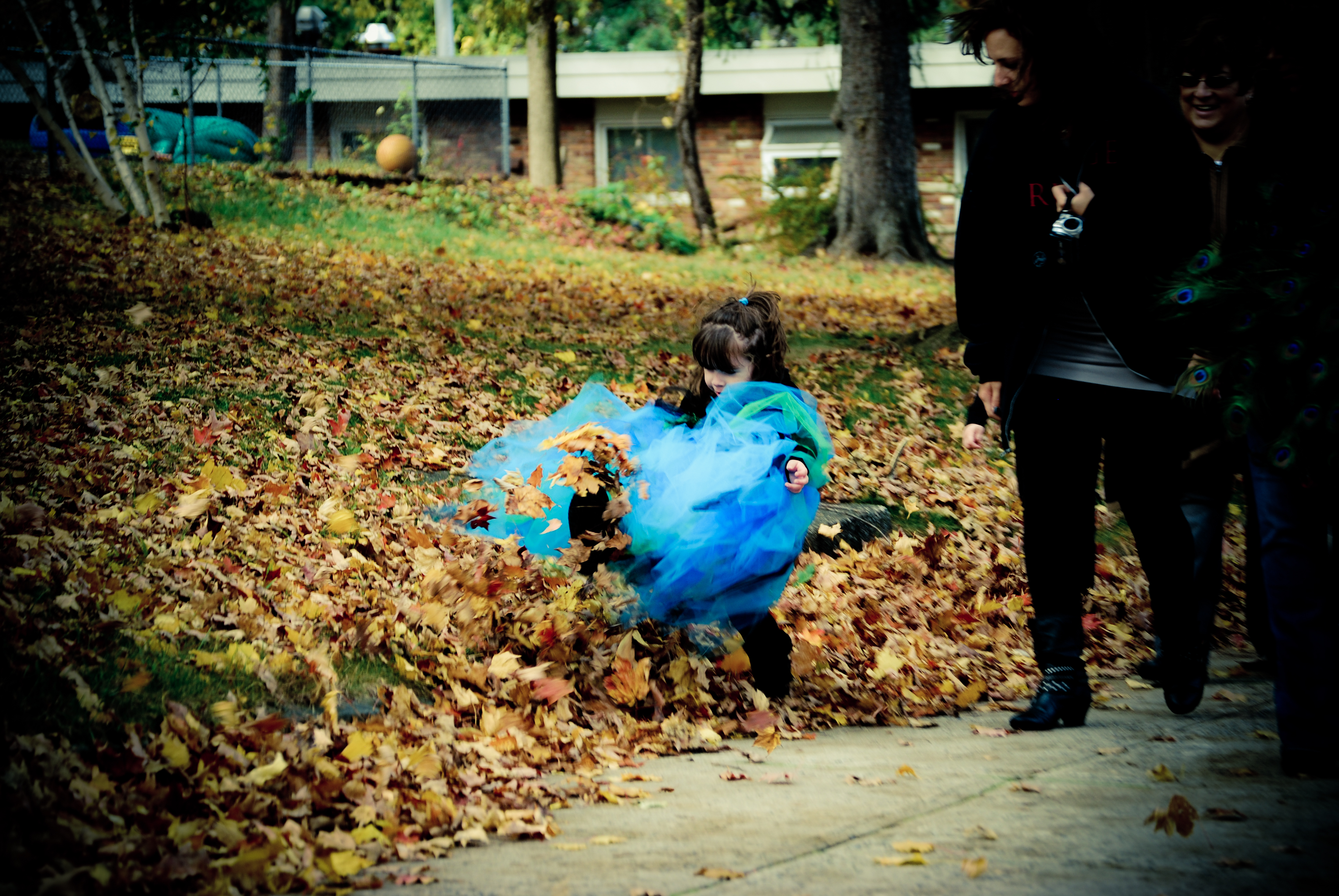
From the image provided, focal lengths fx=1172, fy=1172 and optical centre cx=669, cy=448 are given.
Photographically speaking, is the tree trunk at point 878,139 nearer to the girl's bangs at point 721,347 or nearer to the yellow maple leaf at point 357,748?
the girl's bangs at point 721,347

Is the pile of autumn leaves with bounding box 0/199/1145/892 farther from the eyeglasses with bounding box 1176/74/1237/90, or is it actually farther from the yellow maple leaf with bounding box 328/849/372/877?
the eyeglasses with bounding box 1176/74/1237/90

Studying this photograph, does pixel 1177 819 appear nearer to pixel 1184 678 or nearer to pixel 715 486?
pixel 1184 678

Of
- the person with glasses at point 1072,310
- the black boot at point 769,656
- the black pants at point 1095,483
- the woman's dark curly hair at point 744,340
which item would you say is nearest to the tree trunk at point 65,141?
the woman's dark curly hair at point 744,340

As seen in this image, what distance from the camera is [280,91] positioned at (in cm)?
2309

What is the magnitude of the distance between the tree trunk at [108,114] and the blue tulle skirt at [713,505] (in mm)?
9787

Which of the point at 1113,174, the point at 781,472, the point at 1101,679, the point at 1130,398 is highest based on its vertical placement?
the point at 1113,174

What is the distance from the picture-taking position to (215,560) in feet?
15.3

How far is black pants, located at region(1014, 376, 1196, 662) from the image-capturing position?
3.78 m

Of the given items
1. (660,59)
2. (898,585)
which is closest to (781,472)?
(898,585)

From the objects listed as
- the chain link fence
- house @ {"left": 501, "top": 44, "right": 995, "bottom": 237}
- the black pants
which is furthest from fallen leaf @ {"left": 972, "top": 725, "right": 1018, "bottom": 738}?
house @ {"left": 501, "top": 44, "right": 995, "bottom": 237}

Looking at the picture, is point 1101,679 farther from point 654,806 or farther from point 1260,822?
point 654,806

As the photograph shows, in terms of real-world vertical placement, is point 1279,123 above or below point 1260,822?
above

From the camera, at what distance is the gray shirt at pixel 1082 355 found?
373 cm

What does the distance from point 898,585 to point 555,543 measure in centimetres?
226
